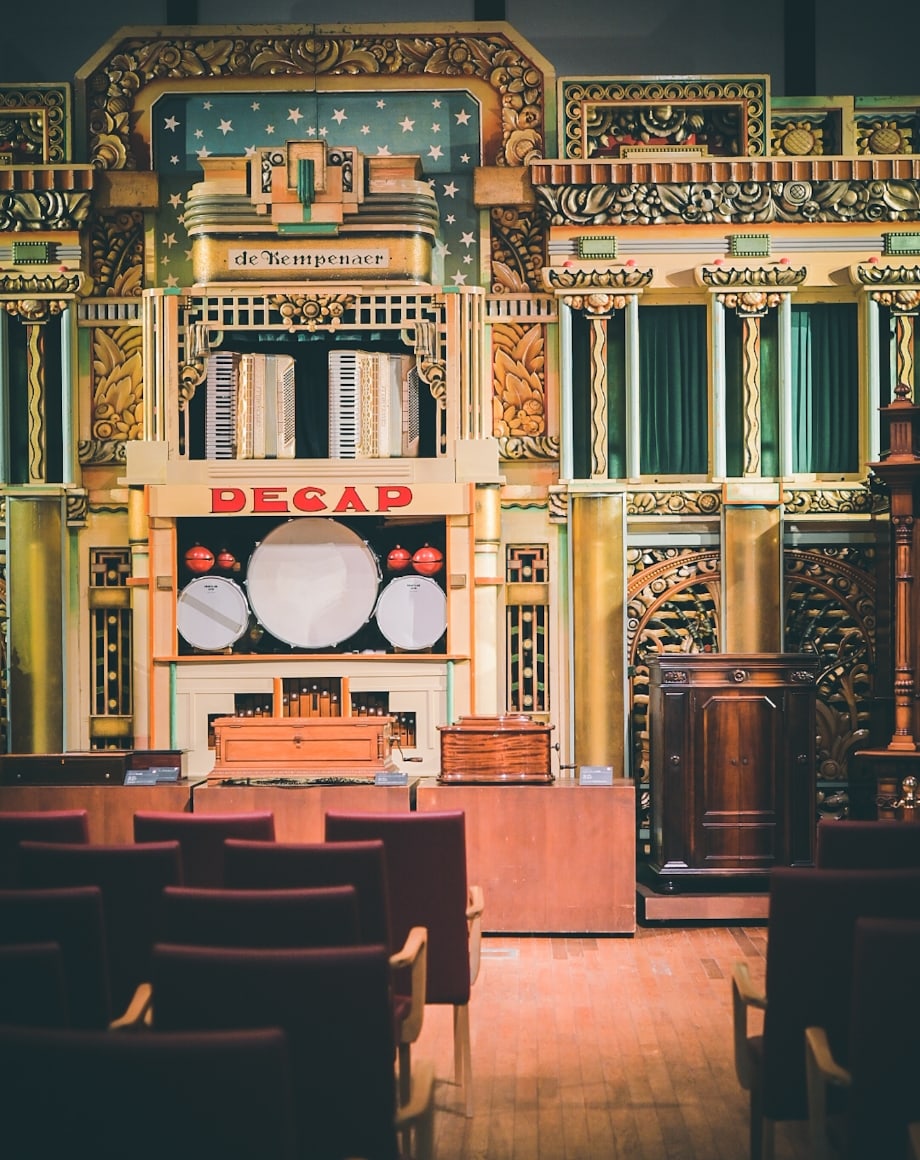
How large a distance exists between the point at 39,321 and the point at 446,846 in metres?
4.69

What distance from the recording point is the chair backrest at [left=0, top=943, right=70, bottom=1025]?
2.35 m

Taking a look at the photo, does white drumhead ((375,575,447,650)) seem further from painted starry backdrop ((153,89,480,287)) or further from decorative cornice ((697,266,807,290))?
decorative cornice ((697,266,807,290))

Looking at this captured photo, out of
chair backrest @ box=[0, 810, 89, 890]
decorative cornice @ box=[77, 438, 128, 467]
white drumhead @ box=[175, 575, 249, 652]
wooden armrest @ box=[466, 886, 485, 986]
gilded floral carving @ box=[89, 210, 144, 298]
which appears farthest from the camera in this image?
gilded floral carving @ box=[89, 210, 144, 298]

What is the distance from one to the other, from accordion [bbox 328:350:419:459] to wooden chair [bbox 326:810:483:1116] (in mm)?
3529

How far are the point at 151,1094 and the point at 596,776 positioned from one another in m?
4.50

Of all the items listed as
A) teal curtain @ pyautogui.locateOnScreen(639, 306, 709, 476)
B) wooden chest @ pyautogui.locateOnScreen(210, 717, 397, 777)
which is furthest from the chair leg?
teal curtain @ pyautogui.locateOnScreen(639, 306, 709, 476)

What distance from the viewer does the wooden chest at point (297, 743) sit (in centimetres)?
644

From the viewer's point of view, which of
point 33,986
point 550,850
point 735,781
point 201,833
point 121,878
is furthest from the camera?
point 735,781

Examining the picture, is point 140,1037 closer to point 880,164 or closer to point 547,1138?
point 547,1138

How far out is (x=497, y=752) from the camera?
20.7ft

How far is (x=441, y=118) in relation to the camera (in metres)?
7.88

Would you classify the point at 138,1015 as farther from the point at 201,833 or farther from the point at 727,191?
the point at 727,191

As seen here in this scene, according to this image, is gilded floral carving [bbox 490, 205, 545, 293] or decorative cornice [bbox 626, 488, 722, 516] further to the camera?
gilded floral carving [bbox 490, 205, 545, 293]

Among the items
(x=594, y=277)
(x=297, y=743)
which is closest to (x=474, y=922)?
(x=297, y=743)
